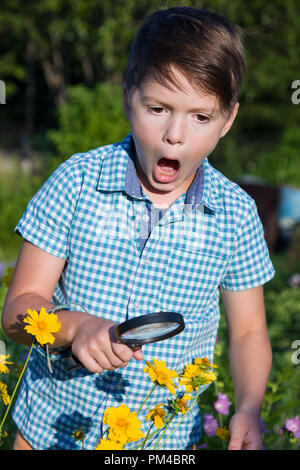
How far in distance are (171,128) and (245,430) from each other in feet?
2.53

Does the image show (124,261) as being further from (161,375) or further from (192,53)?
(192,53)

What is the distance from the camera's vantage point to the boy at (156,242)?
147 cm

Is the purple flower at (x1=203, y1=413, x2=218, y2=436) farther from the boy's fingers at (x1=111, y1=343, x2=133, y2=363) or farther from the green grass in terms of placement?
the boy's fingers at (x1=111, y1=343, x2=133, y2=363)

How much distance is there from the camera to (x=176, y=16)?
5.13ft

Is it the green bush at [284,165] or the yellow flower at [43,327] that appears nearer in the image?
the yellow flower at [43,327]

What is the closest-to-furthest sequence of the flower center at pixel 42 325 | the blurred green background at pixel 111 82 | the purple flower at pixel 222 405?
1. the flower center at pixel 42 325
2. the purple flower at pixel 222 405
3. the blurred green background at pixel 111 82

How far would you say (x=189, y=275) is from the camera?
1620 mm

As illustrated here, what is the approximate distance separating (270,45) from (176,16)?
7251mm

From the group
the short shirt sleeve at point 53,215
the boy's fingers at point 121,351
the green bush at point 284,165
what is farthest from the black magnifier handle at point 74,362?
the green bush at point 284,165

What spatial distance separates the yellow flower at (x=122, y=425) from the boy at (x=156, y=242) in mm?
273

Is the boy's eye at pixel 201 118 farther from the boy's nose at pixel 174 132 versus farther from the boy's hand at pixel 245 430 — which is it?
the boy's hand at pixel 245 430

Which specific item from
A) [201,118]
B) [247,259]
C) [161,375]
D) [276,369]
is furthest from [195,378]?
[276,369]

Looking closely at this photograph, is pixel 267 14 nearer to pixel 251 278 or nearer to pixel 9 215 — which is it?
pixel 9 215

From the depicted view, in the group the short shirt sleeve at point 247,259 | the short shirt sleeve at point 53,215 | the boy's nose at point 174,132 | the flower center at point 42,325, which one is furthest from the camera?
the short shirt sleeve at point 247,259
